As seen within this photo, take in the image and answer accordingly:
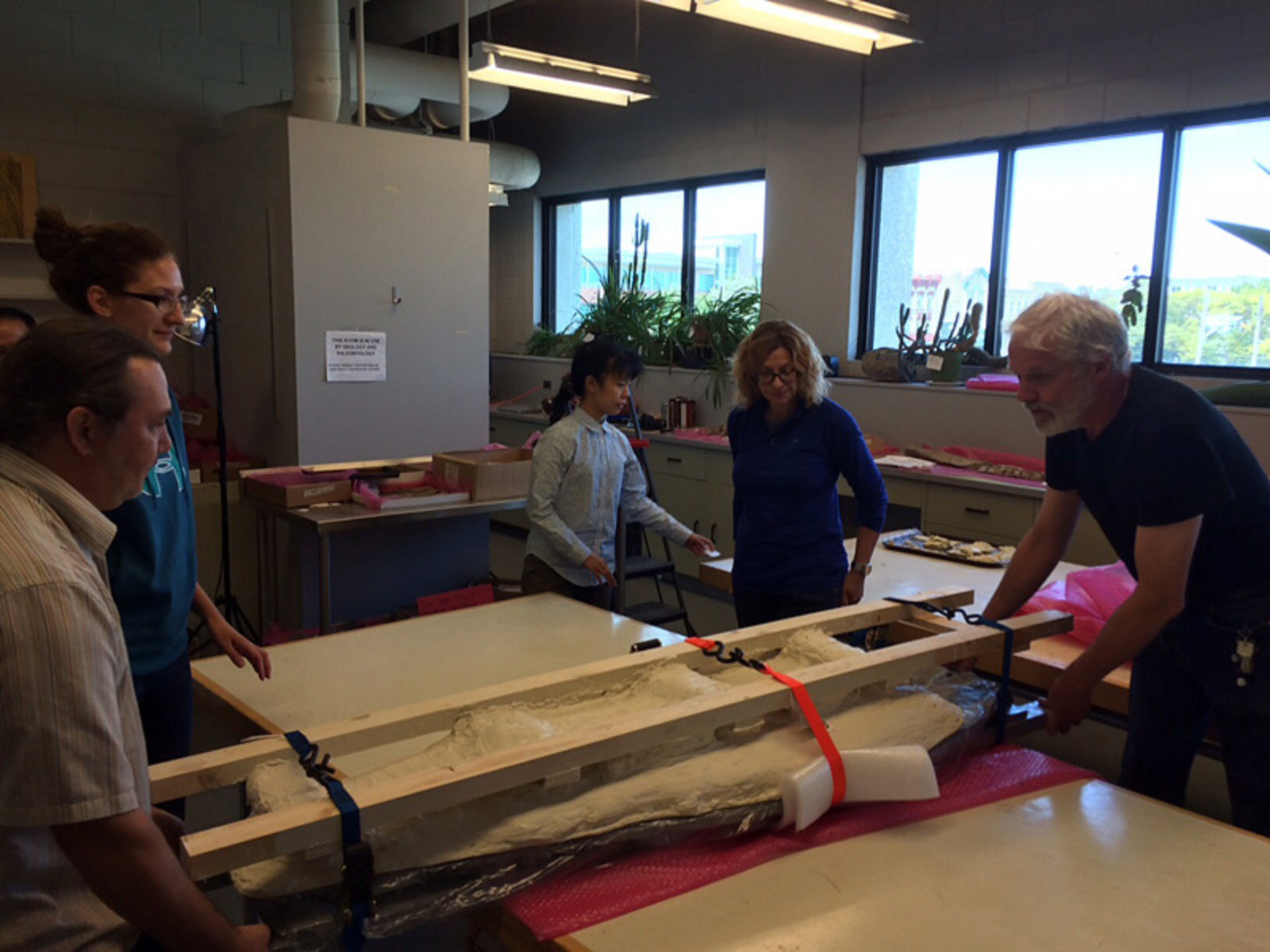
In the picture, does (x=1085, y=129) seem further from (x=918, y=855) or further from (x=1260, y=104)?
(x=918, y=855)

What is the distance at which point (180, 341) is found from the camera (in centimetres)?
500

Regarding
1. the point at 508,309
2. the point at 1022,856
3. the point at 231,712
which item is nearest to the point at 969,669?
the point at 1022,856

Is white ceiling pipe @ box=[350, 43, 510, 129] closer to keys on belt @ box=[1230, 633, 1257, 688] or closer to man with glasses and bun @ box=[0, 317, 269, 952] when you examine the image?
man with glasses and bun @ box=[0, 317, 269, 952]

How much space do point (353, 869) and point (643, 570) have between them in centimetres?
303

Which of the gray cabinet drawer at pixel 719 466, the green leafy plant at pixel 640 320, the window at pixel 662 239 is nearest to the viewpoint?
the gray cabinet drawer at pixel 719 466

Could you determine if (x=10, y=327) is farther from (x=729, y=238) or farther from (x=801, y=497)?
(x=729, y=238)

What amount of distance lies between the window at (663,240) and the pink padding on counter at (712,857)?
4.81 m

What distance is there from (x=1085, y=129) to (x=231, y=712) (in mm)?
4471

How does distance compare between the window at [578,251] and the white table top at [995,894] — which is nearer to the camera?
the white table top at [995,894]

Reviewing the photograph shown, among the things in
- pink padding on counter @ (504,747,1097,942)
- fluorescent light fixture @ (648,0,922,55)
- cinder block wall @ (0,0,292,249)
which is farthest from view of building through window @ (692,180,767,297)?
pink padding on counter @ (504,747,1097,942)

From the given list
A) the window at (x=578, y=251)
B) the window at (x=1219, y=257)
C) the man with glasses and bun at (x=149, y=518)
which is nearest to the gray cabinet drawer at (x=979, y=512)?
the window at (x=1219, y=257)

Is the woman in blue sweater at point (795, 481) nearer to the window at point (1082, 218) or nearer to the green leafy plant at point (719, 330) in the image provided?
the window at point (1082, 218)

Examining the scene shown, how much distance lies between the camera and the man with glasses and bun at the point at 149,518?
161cm

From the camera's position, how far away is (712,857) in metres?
1.19
